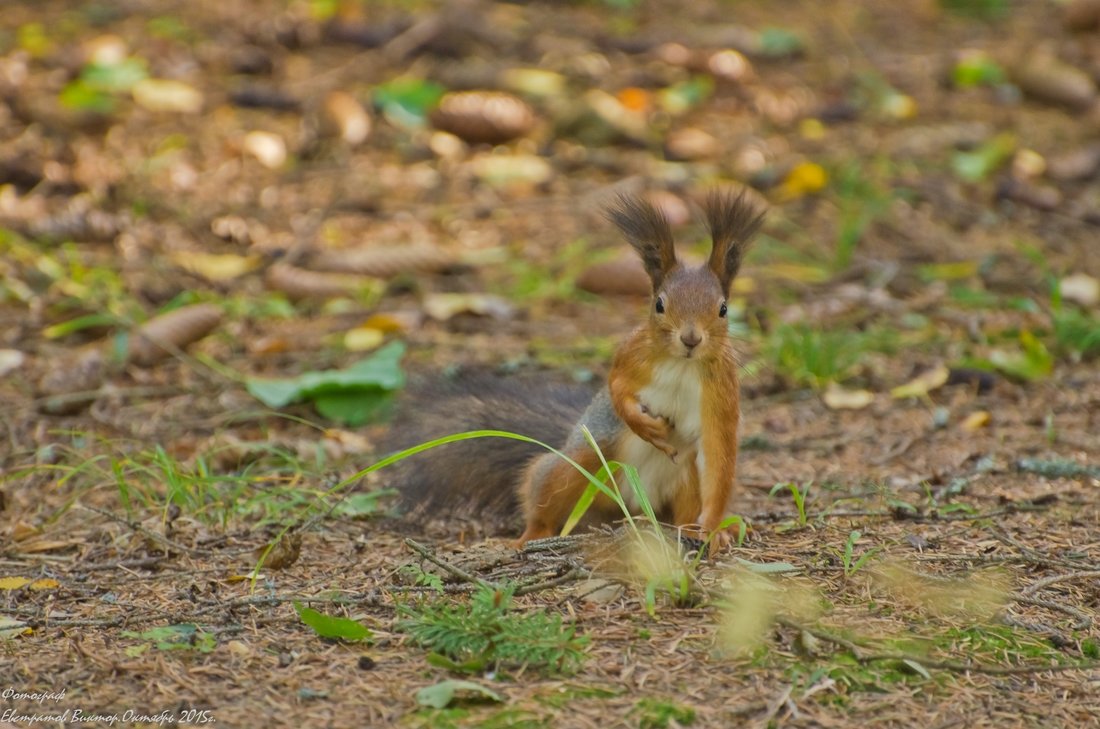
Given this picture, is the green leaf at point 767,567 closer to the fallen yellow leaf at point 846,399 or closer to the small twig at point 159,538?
the small twig at point 159,538

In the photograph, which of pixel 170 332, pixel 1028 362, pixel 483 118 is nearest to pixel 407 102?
pixel 483 118

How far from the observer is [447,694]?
1.79 metres

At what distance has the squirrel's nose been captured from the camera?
231 centimetres

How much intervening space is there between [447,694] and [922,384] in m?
2.18

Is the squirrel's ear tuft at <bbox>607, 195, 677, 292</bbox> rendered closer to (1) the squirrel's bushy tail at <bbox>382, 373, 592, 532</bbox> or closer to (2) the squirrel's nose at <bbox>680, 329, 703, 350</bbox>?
(2) the squirrel's nose at <bbox>680, 329, 703, 350</bbox>

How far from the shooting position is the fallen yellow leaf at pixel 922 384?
141 inches

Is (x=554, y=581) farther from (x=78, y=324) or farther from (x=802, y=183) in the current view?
(x=802, y=183)

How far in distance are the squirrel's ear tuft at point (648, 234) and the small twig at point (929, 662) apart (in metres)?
0.78

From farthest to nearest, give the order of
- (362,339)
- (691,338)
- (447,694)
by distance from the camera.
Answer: (362,339) < (691,338) < (447,694)

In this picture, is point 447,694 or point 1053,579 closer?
point 447,694

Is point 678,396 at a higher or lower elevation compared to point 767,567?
higher

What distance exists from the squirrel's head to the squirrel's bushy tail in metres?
0.46

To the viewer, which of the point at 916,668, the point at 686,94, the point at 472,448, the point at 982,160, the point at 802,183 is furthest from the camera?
the point at 686,94

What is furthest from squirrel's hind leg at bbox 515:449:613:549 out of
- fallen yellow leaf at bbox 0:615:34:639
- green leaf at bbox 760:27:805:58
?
green leaf at bbox 760:27:805:58
